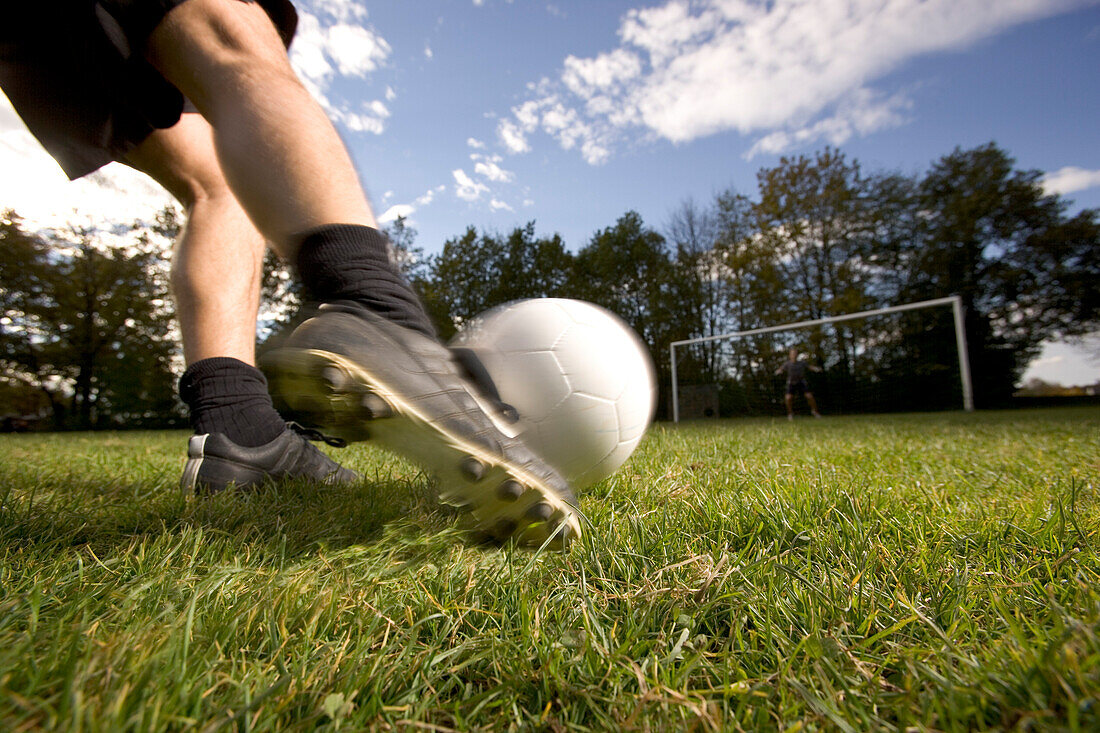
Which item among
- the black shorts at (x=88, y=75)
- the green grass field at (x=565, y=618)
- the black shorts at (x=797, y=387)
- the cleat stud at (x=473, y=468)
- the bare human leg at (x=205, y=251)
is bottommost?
the green grass field at (x=565, y=618)

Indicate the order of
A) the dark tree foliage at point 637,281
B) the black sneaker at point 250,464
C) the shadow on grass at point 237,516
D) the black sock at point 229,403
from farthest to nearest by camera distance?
the dark tree foliage at point 637,281 < the black sock at point 229,403 < the black sneaker at point 250,464 < the shadow on grass at point 237,516

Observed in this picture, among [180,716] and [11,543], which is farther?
[11,543]

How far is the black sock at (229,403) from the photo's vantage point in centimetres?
185

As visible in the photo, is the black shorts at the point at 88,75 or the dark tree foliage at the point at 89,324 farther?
the dark tree foliage at the point at 89,324

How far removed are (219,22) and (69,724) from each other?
1.45 meters

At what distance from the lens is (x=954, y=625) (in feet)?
2.57

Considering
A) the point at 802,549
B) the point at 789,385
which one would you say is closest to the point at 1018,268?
Answer: the point at 789,385

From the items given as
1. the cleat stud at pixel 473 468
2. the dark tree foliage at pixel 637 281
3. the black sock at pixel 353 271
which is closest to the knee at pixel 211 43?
the black sock at pixel 353 271

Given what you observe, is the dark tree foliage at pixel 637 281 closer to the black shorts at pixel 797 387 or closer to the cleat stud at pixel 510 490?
the black shorts at pixel 797 387

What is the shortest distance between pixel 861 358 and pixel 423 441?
18.5 meters

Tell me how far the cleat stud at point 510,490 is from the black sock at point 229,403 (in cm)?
106

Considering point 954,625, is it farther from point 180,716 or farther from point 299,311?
point 299,311

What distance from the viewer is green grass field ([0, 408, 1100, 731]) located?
60cm

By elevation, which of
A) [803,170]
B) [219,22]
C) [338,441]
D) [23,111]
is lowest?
[338,441]
